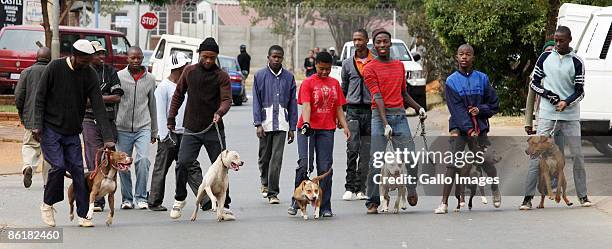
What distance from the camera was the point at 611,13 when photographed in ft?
61.7

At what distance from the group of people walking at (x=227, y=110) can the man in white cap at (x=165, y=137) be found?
0.04 feet

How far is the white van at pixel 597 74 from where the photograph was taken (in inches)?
714

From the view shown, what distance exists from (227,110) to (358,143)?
221 cm

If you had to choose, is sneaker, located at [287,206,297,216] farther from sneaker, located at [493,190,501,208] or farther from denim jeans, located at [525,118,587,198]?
denim jeans, located at [525,118,587,198]

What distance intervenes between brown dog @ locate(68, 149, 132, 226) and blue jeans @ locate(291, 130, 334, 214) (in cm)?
183

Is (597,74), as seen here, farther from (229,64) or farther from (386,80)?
(229,64)

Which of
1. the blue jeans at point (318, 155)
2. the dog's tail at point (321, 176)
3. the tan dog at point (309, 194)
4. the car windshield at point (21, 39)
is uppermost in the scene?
the car windshield at point (21, 39)

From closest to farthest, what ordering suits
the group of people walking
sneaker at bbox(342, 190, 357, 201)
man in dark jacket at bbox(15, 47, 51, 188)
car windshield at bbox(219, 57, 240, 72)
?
the group of people walking < man in dark jacket at bbox(15, 47, 51, 188) < sneaker at bbox(342, 190, 357, 201) < car windshield at bbox(219, 57, 240, 72)

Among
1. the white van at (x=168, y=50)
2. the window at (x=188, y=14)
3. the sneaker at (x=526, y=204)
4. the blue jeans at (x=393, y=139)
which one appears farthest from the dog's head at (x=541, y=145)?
the window at (x=188, y=14)

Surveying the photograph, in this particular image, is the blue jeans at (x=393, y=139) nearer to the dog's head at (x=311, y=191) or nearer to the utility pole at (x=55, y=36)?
the dog's head at (x=311, y=191)

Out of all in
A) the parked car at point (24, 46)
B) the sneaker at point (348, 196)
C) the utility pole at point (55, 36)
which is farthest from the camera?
the parked car at point (24, 46)

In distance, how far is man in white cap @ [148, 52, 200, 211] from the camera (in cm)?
1396

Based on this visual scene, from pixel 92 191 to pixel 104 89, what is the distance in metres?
1.69

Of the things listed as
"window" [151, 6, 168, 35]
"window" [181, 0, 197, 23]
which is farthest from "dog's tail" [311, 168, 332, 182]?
"window" [151, 6, 168, 35]
